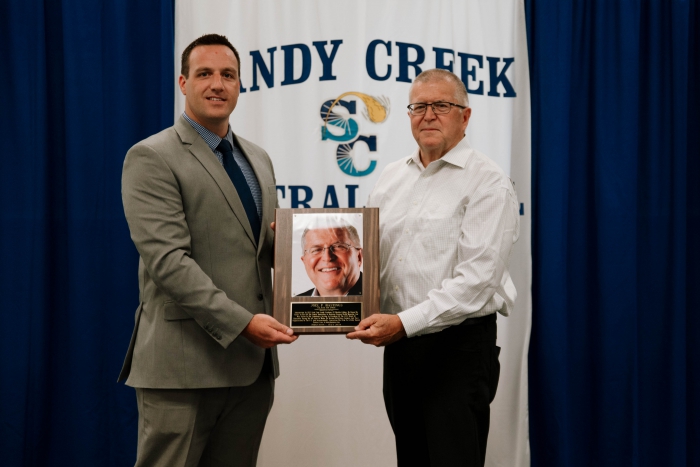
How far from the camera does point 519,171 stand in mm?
3305

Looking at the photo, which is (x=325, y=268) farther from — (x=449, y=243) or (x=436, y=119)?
(x=436, y=119)

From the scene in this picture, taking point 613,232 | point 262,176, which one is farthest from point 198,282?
point 613,232

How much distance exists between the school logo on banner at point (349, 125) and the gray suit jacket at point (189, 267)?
4.15ft

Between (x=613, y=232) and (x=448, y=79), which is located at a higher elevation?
(x=448, y=79)

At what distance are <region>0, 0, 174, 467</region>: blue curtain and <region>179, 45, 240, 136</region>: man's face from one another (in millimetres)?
1176

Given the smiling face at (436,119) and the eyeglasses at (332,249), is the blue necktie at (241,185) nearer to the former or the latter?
the eyeglasses at (332,249)

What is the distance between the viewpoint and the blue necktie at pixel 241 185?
2.05 metres

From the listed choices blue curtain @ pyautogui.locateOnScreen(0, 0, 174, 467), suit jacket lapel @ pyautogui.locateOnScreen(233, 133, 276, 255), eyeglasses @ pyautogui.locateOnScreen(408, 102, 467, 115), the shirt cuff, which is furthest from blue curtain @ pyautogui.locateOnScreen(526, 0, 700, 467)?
blue curtain @ pyautogui.locateOnScreen(0, 0, 174, 467)

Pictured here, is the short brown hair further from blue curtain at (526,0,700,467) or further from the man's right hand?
blue curtain at (526,0,700,467)

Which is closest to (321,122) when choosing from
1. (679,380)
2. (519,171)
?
(519,171)

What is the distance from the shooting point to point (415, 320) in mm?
2014

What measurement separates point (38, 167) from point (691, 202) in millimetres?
3577

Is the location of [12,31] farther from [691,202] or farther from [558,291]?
[691,202]

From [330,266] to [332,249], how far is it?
0.06m
